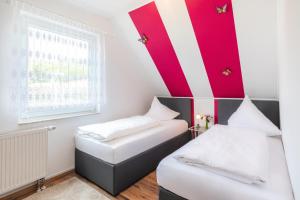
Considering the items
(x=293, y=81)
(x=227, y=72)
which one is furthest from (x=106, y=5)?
(x=293, y=81)

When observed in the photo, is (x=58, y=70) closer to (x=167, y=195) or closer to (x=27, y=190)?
(x=27, y=190)

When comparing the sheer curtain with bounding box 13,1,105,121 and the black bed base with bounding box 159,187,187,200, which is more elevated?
the sheer curtain with bounding box 13,1,105,121

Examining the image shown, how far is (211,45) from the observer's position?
8.55 ft

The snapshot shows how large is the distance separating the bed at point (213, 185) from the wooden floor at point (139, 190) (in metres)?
0.43

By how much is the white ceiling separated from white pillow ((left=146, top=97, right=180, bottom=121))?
6.46 ft

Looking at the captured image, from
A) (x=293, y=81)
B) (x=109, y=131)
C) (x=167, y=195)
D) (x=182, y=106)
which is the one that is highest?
(x=293, y=81)

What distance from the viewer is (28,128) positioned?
2.08m

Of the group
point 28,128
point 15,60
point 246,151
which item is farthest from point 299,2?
point 28,128

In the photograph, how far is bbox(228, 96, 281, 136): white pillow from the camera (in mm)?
2518

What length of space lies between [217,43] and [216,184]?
1997 mm

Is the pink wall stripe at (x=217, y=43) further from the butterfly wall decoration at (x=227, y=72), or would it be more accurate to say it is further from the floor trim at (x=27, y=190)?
the floor trim at (x=27, y=190)

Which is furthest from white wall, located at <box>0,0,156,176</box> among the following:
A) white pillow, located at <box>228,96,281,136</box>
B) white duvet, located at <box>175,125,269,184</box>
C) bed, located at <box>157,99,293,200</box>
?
white pillow, located at <box>228,96,281,136</box>

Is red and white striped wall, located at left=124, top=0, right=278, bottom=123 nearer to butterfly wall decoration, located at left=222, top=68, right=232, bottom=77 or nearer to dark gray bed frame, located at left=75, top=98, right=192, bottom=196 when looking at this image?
butterfly wall decoration, located at left=222, top=68, right=232, bottom=77

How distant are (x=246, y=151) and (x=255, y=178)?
0.43 metres
